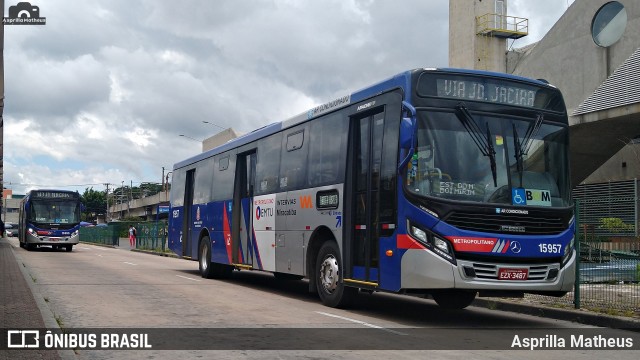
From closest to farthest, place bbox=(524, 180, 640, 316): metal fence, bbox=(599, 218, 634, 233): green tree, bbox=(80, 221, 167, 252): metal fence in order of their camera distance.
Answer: bbox=(524, 180, 640, 316): metal fence
bbox=(599, 218, 634, 233): green tree
bbox=(80, 221, 167, 252): metal fence

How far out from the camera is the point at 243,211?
52.0 feet

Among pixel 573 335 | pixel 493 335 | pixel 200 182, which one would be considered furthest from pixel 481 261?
pixel 200 182

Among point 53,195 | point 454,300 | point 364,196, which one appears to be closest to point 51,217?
point 53,195

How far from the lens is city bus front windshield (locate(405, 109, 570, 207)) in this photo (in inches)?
364

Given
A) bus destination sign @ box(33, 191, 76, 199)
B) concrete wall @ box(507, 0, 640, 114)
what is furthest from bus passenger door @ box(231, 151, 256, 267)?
bus destination sign @ box(33, 191, 76, 199)

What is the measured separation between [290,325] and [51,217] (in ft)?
95.2

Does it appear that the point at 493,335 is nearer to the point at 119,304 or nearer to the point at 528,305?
the point at 528,305

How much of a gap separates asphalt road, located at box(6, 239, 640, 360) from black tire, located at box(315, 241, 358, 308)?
25 cm

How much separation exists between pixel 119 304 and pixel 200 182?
8264mm

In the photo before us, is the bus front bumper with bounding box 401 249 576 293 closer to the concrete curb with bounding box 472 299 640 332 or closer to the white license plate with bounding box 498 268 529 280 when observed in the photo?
the white license plate with bounding box 498 268 529 280

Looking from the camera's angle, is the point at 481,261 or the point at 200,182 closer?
the point at 481,261

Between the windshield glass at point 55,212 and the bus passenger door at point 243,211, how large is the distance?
22.1 meters

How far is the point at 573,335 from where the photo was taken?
9.33m

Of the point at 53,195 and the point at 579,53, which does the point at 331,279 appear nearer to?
the point at 579,53
